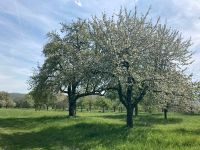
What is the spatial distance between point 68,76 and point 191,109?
11.7 meters

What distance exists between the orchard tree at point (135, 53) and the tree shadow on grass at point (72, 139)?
3.93 m

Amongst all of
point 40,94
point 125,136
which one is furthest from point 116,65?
point 40,94

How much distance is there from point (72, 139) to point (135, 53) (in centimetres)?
863

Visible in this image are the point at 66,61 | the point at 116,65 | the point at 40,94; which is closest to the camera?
the point at 116,65

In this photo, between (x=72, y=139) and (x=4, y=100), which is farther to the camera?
(x=4, y=100)

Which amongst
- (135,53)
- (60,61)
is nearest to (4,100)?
(60,61)

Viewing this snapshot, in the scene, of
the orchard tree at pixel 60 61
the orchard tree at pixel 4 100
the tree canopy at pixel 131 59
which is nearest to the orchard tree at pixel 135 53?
the tree canopy at pixel 131 59

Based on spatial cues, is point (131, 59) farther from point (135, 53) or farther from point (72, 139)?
point (72, 139)

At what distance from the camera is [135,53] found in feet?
99.6

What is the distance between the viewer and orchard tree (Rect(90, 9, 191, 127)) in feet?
97.7

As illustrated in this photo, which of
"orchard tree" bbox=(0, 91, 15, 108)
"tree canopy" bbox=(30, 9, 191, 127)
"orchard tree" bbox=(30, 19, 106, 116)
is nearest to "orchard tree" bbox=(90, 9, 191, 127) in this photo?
"tree canopy" bbox=(30, 9, 191, 127)

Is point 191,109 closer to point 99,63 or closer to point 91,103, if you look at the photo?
point 99,63

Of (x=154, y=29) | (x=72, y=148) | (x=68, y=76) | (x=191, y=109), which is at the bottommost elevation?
(x=72, y=148)

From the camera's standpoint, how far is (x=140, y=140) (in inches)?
909
